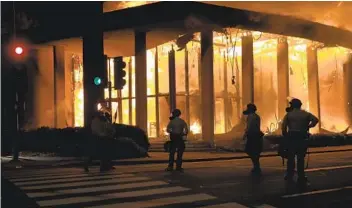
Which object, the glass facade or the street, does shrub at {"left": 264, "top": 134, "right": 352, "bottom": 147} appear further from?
the street

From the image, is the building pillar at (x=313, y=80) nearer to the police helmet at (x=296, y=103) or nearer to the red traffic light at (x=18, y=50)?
the red traffic light at (x=18, y=50)

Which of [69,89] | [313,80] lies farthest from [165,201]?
[313,80]

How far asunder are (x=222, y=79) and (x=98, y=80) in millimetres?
17225

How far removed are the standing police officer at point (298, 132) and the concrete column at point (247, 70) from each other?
1838 centimetres

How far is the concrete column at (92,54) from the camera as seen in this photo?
72.4 feet

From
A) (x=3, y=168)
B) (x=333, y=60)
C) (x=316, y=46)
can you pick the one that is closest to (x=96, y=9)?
(x=3, y=168)

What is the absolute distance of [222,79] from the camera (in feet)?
107

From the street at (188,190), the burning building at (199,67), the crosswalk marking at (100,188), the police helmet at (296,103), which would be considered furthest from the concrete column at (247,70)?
the crosswalk marking at (100,188)

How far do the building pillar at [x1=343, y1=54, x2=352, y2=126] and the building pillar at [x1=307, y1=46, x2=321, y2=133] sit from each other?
8.77 ft

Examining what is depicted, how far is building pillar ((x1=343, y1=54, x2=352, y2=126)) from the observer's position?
1363 inches

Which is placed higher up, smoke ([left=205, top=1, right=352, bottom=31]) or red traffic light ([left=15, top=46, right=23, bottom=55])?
smoke ([left=205, top=1, right=352, bottom=31])

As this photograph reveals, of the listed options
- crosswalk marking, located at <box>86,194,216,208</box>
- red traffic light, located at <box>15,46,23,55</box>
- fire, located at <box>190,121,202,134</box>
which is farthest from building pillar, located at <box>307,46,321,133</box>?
crosswalk marking, located at <box>86,194,216,208</box>

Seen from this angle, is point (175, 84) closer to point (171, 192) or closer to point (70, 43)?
point (70, 43)

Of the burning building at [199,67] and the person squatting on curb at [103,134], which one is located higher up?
the burning building at [199,67]
